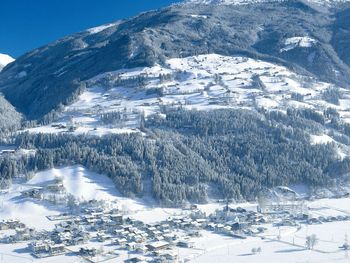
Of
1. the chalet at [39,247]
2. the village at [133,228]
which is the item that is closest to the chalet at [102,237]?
the village at [133,228]

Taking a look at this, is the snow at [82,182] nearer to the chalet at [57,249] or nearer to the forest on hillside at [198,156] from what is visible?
the forest on hillside at [198,156]

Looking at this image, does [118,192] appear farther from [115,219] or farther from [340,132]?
[340,132]

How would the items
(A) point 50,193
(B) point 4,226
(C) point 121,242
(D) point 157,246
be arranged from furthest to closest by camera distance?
(A) point 50,193, (B) point 4,226, (C) point 121,242, (D) point 157,246

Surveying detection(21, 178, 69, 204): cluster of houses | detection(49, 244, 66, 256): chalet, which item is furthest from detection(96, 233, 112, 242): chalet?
detection(21, 178, 69, 204): cluster of houses

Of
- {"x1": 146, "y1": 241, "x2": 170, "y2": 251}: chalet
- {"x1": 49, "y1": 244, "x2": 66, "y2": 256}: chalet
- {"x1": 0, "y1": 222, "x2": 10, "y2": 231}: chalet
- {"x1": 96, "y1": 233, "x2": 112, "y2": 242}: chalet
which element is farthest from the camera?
{"x1": 0, "y1": 222, "x2": 10, "y2": 231}: chalet

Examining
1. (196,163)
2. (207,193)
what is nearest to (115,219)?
(207,193)

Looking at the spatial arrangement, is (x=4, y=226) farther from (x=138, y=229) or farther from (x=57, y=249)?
(x=138, y=229)

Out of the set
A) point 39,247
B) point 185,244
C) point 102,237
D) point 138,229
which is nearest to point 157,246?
point 185,244

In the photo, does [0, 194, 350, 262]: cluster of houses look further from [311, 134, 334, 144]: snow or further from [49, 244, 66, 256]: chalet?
[311, 134, 334, 144]: snow

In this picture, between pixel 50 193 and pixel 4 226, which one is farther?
pixel 50 193

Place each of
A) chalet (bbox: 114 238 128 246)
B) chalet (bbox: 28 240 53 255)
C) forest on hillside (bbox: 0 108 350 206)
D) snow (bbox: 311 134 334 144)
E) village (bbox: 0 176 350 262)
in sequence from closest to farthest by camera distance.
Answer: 1. village (bbox: 0 176 350 262)
2. chalet (bbox: 28 240 53 255)
3. chalet (bbox: 114 238 128 246)
4. forest on hillside (bbox: 0 108 350 206)
5. snow (bbox: 311 134 334 144)
